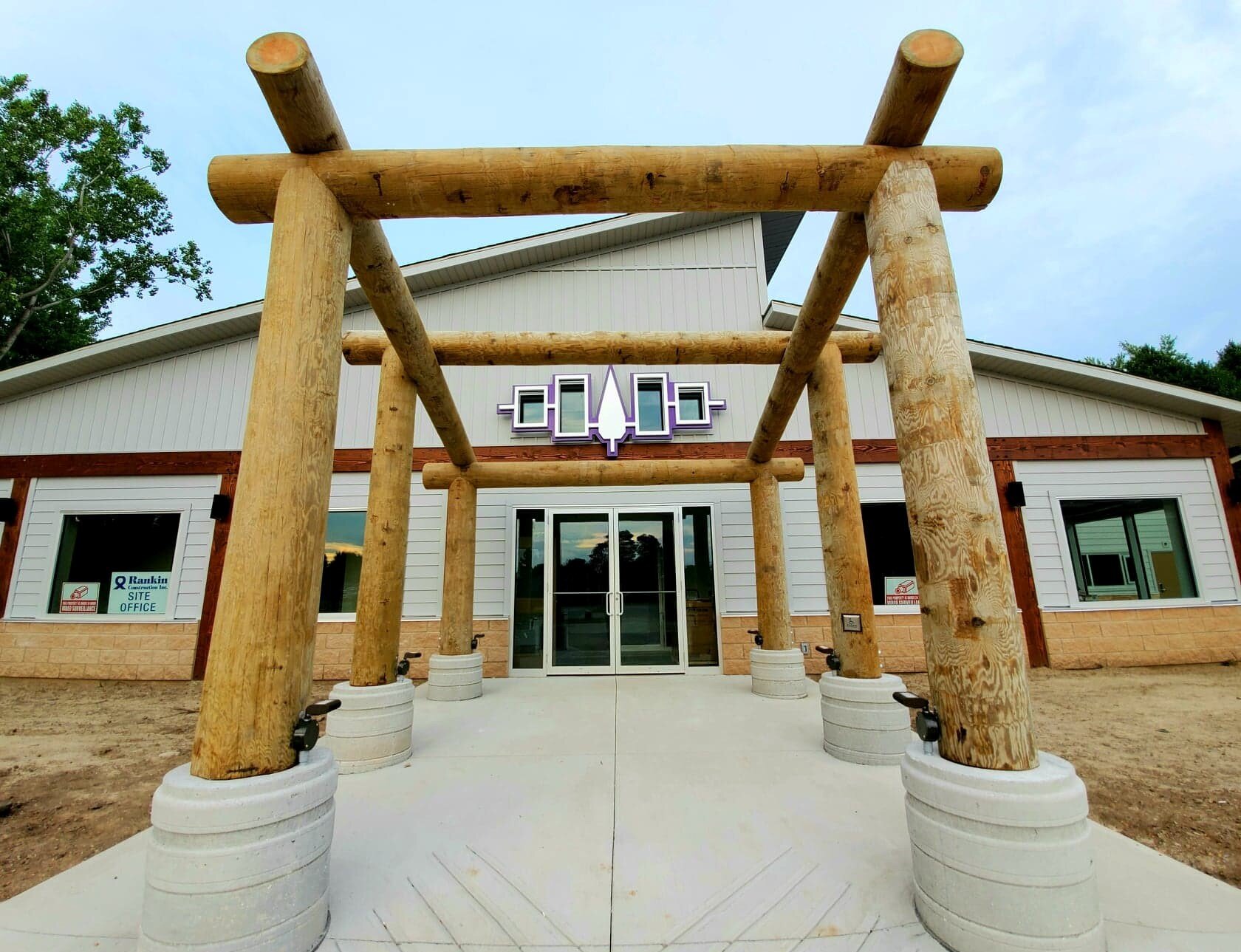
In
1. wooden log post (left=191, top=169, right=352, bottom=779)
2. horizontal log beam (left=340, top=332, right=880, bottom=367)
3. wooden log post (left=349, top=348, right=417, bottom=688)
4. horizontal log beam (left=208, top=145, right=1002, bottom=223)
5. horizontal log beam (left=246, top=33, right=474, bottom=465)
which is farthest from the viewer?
horizontal log beam (left=340, top=332, right=880, bottom=367)

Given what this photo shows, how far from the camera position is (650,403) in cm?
902

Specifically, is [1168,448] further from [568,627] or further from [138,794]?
[138,794]

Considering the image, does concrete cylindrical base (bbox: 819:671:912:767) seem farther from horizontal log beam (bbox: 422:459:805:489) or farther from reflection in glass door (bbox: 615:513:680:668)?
reflection in glass door (bbox: 615:513:680:668)

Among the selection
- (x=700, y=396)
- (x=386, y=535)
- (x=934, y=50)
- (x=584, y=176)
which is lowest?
(x=386, y=535)

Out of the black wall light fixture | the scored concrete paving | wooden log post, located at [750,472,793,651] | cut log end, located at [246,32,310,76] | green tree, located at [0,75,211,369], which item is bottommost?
the scored concrete paving

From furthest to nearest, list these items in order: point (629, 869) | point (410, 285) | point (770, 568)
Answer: point (410, 285), point (770, 568), point (629, 869)

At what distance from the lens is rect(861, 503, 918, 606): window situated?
8297 millimetres

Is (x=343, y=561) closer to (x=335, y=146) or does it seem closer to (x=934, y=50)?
(x=335, y=146)

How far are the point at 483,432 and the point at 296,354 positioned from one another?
267 inches

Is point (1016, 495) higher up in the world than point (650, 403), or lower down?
lower down

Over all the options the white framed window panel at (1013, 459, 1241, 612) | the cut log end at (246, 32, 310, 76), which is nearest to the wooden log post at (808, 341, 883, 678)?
the cut log end at (246, 32, 310, 76)

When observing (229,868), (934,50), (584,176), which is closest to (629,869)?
(229,868)

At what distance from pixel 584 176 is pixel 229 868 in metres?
2.79

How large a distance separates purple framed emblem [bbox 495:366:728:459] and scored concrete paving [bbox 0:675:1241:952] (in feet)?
17.6
